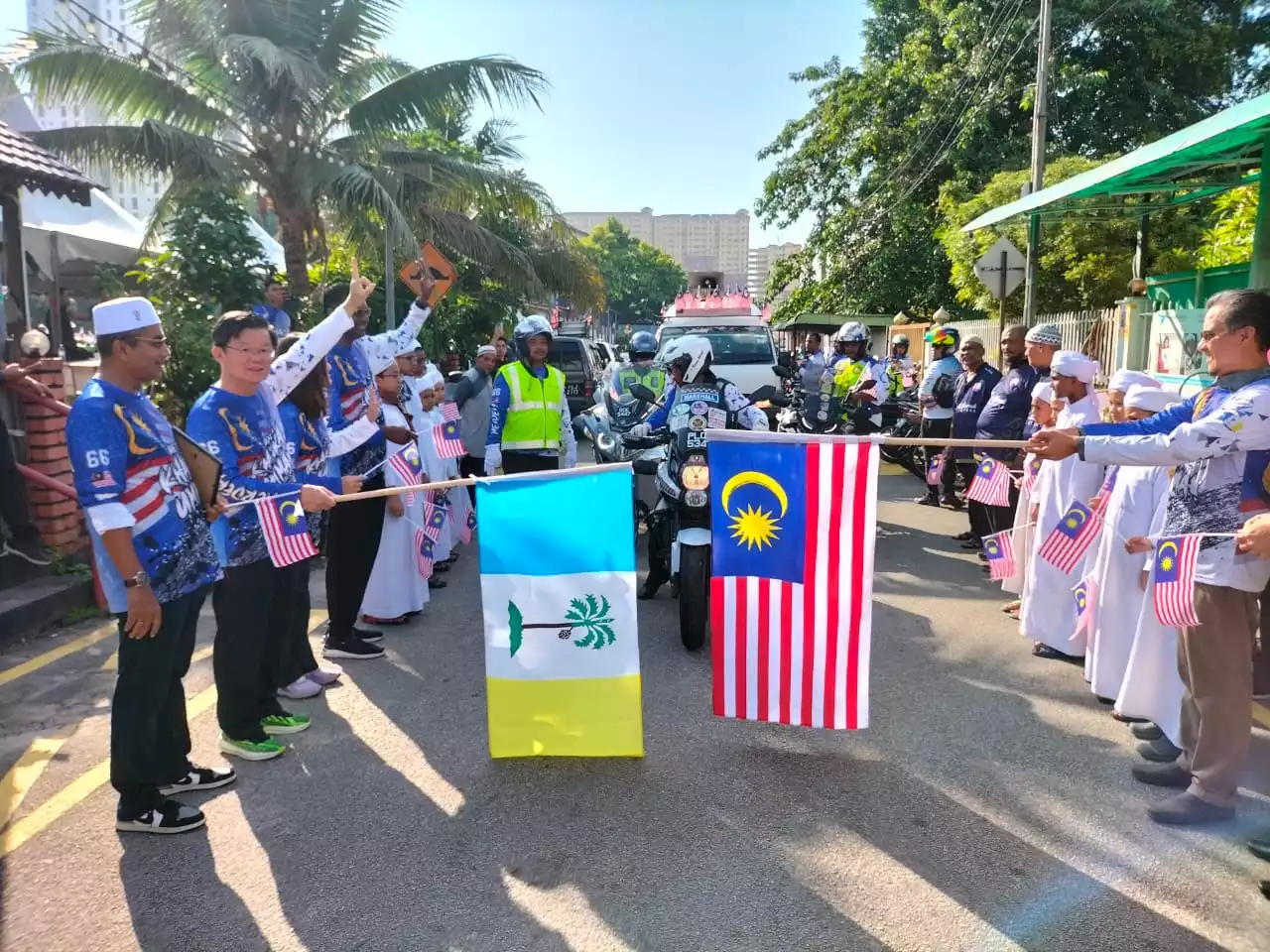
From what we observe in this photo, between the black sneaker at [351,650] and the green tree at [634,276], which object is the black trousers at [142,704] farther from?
the green tree at [634,276]

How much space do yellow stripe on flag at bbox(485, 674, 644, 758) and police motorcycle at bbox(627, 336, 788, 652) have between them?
1611mm

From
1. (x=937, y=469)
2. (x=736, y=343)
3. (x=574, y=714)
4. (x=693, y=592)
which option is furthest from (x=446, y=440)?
(x=736, y=343)

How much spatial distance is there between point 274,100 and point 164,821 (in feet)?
35.1

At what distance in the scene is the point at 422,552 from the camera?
241 inches

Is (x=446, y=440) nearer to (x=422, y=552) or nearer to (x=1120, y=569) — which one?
(x=422, y=552)

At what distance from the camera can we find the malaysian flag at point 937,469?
987 centimetres

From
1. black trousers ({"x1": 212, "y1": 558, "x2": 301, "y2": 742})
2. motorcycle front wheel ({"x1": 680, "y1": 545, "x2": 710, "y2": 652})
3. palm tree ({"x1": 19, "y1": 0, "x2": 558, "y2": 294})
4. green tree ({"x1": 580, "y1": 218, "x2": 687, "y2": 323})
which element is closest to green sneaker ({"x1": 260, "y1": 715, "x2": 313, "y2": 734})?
black trousers ({"x1": 212, "y1": 558, "x2": 301, "y2": 742})

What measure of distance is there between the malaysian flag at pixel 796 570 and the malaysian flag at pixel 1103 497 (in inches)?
65.3

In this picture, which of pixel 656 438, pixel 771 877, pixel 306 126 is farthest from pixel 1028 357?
pixel 306 126

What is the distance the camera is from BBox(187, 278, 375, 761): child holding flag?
384 centimetres

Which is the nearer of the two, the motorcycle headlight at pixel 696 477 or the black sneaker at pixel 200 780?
the black sneaker at pixel 200 780

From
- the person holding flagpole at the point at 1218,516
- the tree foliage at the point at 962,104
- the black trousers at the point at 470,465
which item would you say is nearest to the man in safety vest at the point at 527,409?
the black trousers at the point at 470,465

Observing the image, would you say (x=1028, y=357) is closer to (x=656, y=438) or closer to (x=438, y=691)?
(x=656, y=438)

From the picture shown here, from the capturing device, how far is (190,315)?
8617 mm
